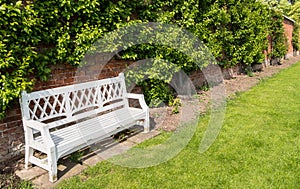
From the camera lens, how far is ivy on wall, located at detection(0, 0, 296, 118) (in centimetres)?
301

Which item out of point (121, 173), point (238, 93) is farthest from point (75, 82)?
point (238, 93)

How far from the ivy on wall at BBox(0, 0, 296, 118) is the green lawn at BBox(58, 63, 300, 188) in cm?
147

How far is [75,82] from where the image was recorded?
4027 millimetres

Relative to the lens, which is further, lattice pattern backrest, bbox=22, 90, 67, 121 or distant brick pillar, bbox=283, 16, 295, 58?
distant brick pillar, bbox=283, 16, 295, 58

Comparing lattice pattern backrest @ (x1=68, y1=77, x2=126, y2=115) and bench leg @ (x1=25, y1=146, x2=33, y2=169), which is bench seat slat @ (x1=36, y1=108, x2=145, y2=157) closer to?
bench leg @ (x1=25, y1=146, x2=33, y2=169)

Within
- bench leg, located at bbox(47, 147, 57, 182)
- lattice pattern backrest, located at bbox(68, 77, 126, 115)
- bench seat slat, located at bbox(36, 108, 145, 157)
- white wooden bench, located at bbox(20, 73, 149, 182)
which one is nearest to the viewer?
bench leg, located at bbox(47, 147, 57, 182)

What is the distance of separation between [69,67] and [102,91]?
73cm

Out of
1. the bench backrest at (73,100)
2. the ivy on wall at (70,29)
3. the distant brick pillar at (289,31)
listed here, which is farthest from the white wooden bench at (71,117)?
the distant brick pillar at (289,31)

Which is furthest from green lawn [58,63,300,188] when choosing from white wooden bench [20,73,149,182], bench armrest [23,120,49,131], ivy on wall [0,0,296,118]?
ivy on wall [0,0,296,118]

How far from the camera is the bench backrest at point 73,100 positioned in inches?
128

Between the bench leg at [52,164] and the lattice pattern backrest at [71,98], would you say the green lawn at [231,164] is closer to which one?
the bench leg at [52,164]

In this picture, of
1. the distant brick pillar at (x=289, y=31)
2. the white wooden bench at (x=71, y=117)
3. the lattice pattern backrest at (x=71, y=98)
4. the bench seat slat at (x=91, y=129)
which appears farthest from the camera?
Result: the distant brick pillar at (x=289, y=31)

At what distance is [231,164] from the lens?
10.4 feet

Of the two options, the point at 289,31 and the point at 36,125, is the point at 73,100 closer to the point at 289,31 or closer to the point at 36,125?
the point at 36,125
